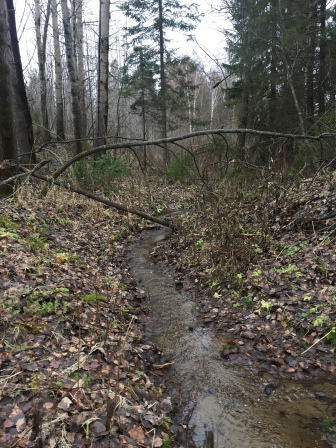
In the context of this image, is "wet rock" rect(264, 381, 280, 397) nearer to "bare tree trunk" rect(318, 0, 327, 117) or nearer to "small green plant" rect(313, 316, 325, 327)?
"small green plant" rect(313, 316, 325, 327)

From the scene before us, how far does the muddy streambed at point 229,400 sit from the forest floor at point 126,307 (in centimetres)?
20

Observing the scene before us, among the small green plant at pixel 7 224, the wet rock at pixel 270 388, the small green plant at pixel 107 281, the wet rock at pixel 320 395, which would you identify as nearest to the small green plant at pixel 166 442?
the wet rock at pixel 270 388

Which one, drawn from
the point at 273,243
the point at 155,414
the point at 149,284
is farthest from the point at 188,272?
the point at 155,414

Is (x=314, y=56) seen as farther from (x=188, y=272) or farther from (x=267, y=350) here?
(x=267, y=350)

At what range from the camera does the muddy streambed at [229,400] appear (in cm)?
305

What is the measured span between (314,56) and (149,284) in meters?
11.2

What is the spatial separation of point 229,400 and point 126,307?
7.49 ft

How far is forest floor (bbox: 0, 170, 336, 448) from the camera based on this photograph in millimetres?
2684

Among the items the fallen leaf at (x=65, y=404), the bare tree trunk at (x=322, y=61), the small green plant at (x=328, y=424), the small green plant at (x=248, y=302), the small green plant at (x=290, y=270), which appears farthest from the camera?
the bare tree trunk at (x=322, y=61)

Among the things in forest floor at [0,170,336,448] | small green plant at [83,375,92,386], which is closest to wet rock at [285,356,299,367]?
forest floor at [0,170,336,448]

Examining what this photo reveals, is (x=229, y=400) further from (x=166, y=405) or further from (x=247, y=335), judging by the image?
(x=247, y=335)

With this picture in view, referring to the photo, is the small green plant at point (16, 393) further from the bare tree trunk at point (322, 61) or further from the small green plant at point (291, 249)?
the bare tree trunk at point (322, 61)

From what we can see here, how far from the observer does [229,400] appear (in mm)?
3572

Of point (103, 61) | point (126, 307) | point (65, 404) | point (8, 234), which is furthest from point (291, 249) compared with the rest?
point (103, 61)
